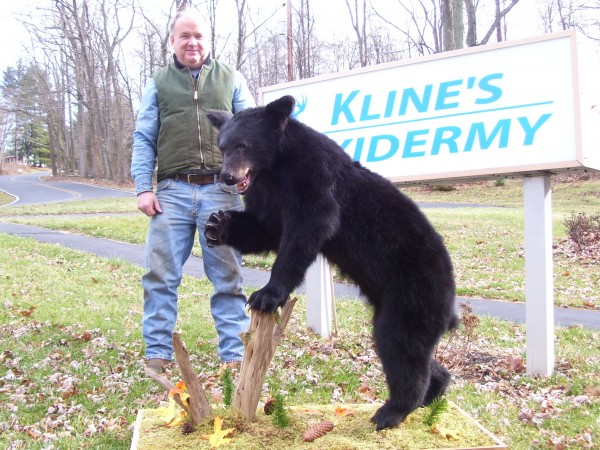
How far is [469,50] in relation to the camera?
5246 millimetres

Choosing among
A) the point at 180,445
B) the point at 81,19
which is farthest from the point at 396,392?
the point at 81,19

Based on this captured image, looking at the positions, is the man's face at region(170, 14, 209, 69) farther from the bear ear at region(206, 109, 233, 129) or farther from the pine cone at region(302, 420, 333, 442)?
the pine cone at region(302, 420, 333, 442)

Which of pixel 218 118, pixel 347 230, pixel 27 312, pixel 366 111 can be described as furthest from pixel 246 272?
pixel 347 230

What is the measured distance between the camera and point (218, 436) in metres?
3.05

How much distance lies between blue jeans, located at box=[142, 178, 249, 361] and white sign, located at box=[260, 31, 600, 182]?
171 centimetres

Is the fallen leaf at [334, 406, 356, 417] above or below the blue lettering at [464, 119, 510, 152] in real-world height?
below

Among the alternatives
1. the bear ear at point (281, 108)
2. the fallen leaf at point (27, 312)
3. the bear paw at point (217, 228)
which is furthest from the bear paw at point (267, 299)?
the fallen leaf at point (27, 312)

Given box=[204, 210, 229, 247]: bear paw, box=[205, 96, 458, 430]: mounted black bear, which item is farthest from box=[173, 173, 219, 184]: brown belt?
box=[204, 210, 229, 247]: bear paw

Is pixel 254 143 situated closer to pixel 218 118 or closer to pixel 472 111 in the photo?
pixel 218 118

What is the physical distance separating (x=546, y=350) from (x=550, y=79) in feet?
7.62

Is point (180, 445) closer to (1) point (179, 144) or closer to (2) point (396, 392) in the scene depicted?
(2) point (396, 392)

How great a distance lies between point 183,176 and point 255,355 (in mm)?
2230

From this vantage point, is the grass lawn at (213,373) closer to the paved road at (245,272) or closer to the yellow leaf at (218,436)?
the paved road at (245,272)

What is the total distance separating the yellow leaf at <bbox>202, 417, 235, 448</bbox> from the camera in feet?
9.85
